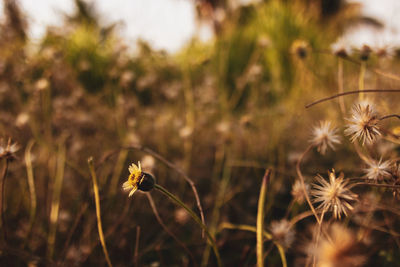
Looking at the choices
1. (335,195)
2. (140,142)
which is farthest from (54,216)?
(335,195)

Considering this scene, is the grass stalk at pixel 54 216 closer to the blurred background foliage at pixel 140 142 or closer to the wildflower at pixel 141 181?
the blurred background foliage at pixel 140 142

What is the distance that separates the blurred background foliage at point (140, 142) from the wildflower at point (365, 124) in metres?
0.25

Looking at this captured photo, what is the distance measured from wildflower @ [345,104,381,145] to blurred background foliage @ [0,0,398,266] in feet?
0.81

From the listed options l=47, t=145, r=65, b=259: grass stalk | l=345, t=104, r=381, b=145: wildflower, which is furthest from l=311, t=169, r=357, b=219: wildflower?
l=47, t=145, r=65, b=259: grass stalk

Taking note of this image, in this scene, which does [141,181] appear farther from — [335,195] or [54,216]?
[54,216]

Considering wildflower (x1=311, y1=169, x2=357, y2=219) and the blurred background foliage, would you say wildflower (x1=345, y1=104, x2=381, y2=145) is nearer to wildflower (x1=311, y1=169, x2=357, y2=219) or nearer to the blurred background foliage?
wildflower (x1=311, y1=169, x2=357, y2=219)

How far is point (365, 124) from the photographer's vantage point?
0.29m

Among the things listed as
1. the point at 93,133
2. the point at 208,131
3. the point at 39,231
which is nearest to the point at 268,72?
the point at 208,131

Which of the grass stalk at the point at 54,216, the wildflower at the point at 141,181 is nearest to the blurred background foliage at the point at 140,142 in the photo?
the grass stalk at the point at 54,216

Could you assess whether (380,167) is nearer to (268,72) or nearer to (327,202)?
(327,202)

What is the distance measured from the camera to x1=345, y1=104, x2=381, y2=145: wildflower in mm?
290

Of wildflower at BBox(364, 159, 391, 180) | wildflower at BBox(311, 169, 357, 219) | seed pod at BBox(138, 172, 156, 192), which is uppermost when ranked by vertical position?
wildflower at BBox(364, 159, 391, 180)

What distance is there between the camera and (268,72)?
7.11 feet

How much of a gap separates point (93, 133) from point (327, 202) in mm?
846
